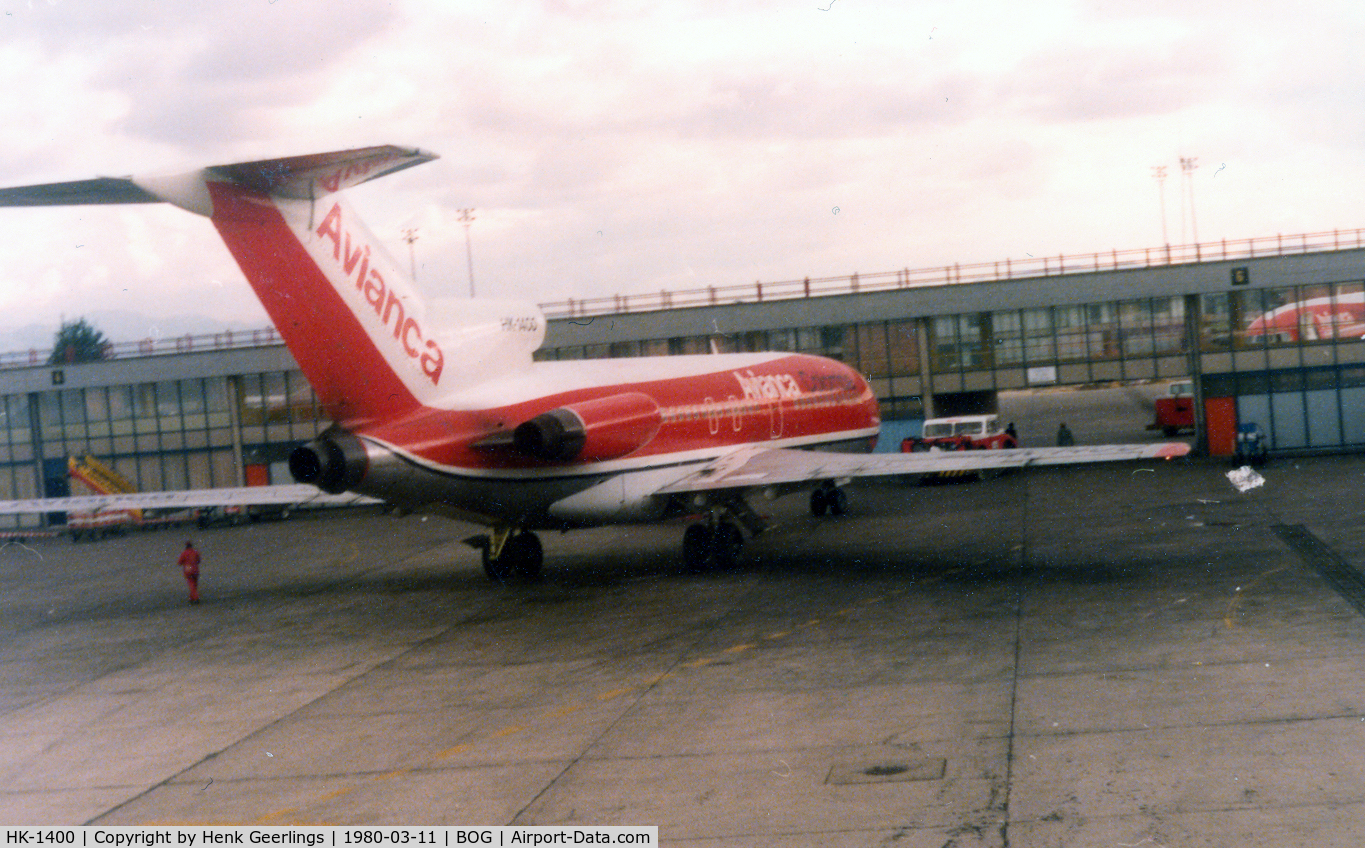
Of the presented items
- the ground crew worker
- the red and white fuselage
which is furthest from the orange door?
the ground crew worker

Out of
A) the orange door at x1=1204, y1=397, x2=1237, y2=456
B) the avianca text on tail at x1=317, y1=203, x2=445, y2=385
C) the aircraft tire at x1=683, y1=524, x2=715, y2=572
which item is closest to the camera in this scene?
the avianca text on tail at x1=317, y1=203, x2=445, y2=385

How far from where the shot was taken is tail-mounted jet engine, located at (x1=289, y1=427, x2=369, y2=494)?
719 inches

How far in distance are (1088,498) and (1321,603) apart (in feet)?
52.6

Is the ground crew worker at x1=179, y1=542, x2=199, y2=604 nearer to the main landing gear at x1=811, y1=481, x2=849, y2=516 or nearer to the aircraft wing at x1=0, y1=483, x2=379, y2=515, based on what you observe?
the aircraft wing at x1=0, y1=483, x2=379, y2=515

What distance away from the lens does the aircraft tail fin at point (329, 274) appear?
1641cm

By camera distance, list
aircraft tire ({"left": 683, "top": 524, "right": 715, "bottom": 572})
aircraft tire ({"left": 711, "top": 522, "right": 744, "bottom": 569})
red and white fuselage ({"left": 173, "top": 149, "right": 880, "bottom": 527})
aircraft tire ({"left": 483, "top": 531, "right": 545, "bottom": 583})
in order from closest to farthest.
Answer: red and white fuselage ({"left": 173, "top": 149, "right": 880, "bottom": 527})
aircraft tire ({"left": 683, "top": 524, "right": 715, "bottom": 572})
aircraft tire ({"left": 711, "top": 522, "right": 744, "bottom": 569})
aircraft tire ({"left": 483, "top": 531, "right": 545, "bottom": 583})

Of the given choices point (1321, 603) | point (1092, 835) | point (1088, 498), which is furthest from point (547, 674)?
point (1088, 498)

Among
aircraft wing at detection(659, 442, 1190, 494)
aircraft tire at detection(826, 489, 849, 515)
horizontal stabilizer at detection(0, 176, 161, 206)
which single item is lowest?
aircraft tire at detection(826, 489, 849, 515)

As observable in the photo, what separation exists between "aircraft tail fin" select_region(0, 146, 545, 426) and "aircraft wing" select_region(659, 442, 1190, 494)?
17.1 ft

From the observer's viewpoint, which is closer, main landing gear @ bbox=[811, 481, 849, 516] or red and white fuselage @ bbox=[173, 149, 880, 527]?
red and white fuselage @ bbox=[173, 149, 880, 527]

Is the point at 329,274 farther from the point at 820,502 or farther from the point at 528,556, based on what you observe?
the point at 820,502

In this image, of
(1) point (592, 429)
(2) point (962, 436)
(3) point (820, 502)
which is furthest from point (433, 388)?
(2) point (962, 436)

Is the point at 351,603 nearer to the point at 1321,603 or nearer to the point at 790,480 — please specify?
the point at 790,480

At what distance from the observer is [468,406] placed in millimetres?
20016
